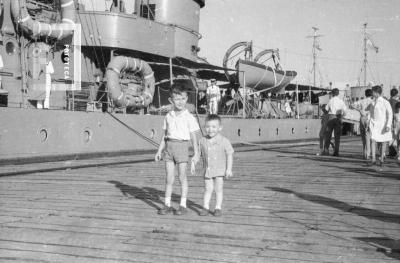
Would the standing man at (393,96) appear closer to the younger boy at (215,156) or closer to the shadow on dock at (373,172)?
the shadow on dock at (373,172)

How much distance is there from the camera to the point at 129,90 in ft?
46.8

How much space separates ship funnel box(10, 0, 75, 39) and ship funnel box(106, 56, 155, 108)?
1607mm

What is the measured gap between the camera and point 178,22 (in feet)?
57.1

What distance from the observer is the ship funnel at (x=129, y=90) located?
13375 mm

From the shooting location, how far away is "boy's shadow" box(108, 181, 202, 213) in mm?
5137

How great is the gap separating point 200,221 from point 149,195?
1.66 metres

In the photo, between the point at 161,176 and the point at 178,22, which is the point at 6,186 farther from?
the point at 178,22

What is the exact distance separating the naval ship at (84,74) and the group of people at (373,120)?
195 inches

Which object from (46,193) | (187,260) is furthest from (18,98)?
(187,260)

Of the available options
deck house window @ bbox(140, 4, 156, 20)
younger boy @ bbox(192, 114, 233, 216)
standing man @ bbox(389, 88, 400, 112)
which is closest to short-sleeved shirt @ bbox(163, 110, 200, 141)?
younger boy @ bbox(192, 114, 233, 216)

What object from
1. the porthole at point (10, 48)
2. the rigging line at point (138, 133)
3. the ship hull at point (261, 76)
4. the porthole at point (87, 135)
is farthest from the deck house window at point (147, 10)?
the porthole at point (87, 135)

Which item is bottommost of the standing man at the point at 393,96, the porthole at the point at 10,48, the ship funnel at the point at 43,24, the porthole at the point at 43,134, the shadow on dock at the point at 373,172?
the shadow on dock at the point at 373,172

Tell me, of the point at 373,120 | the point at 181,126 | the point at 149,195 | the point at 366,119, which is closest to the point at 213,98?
the point at 366,119

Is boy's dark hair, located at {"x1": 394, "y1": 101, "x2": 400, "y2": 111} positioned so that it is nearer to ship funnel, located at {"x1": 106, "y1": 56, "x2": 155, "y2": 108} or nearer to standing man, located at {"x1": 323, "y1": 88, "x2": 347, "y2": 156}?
standing man, located at {"x1": 323, "y1": 88, "x2": 347, "y2": 156}
